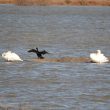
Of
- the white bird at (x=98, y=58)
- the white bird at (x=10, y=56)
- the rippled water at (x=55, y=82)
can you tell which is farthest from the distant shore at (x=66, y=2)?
the white bird at (x=98, y=58)

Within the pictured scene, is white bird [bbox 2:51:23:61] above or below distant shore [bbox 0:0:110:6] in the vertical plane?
below

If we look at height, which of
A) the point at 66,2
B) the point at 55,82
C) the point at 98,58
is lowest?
the point at 55,82

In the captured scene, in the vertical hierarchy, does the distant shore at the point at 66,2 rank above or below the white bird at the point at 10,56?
above

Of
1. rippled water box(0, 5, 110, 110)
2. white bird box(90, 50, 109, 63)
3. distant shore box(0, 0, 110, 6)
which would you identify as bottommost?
rippled water box(0, 5, 110, 110)

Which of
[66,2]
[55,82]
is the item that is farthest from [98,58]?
[66,2]

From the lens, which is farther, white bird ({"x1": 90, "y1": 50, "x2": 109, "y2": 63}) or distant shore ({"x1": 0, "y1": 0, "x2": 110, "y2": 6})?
distant shore ({"x1": 0, "y1": 0, "x2": 110, "y2": 6})

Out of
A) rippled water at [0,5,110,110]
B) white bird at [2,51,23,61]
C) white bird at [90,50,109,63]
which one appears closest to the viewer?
rippled water at [0,5,110,110]

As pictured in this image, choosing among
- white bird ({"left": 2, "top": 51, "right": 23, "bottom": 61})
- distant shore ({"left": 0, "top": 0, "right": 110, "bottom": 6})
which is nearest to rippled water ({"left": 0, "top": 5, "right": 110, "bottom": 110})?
white bird ({"left": 2, "top": 51, "right": 23, "bottom": 61})

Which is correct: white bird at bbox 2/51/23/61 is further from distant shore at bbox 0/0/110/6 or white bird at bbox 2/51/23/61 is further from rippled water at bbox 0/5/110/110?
distant shore at bbox 0/0/110/6

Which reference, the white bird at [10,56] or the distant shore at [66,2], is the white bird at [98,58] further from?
the distant shore at [66,2]

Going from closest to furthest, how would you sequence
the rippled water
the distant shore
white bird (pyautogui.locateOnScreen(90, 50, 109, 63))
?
1. the rippled water
2. white bird (pyautogui.locateOnScreen(90, 50, 109, 63))
3. the distant shore

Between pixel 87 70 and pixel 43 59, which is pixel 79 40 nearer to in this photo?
pixel 43 59

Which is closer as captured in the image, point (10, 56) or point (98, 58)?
point (98, 58)

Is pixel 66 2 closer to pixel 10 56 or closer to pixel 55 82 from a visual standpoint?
pixel 10 56
